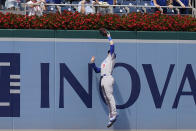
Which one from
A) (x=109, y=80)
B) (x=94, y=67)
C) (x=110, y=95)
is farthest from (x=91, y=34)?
(x=110, y=95)

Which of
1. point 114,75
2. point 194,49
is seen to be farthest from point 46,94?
point 194,49

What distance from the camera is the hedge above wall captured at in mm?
12406

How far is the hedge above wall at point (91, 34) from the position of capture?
12406 millimetres

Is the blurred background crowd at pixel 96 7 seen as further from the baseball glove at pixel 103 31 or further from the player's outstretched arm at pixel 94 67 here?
the player's outstretched arm at pixel 94 67

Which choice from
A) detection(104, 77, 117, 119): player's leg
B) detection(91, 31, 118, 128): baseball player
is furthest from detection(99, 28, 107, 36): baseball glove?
detection(104, 77, 117, 119): player's leg

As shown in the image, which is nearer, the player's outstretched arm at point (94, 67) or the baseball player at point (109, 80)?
the baseball player at point (109, 80)

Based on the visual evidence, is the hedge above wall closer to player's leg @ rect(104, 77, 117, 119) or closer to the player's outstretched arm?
the player's outstretched arm

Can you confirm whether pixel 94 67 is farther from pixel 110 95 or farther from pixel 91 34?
pixel 91 34

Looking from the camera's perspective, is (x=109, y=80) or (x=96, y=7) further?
(x=96, y=7)

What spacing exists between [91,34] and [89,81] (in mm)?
1139

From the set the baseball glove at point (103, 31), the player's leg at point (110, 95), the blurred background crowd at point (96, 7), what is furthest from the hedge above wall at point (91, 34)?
the player's leg at point (110, 95)

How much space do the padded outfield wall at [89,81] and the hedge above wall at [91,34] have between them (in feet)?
0.08

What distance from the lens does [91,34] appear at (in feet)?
41.3

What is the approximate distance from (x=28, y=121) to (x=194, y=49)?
442 cm
